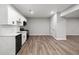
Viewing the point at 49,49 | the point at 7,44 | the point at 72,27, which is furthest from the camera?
the point at 72,27

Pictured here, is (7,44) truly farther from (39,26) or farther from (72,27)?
(72,27)

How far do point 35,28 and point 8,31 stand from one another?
6.53 meters

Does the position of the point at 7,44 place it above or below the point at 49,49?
above

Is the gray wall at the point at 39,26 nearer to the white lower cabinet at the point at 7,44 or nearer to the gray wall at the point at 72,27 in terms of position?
the gray wall at the point at 72,27

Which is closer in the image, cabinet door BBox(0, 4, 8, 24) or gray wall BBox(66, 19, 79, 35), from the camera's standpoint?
cabinet door BBox(0, 4, 8, 24)

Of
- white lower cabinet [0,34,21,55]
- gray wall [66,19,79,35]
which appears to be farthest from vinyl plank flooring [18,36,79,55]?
gray wall [66,19,79,35]

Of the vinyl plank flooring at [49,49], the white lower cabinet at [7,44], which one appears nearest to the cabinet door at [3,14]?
the white lower cabinet at [7,44]

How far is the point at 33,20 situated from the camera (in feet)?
37.4

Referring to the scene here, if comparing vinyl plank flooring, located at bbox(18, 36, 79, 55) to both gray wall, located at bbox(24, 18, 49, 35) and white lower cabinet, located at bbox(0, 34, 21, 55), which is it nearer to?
white lower cabinet, located at bbox(0, 34, 21, 55)

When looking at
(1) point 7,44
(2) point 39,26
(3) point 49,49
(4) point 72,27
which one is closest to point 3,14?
(1) point 7,44

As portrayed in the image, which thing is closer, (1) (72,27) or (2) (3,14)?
(2) (3,14)
